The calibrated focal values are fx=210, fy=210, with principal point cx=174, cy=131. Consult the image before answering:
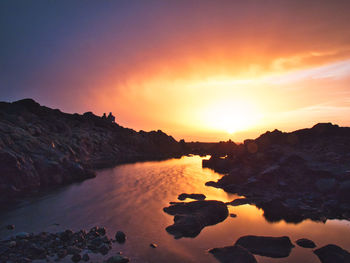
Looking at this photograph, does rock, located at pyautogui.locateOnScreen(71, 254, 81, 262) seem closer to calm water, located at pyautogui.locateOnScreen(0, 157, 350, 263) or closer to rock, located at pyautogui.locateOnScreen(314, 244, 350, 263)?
calm water, located at pyautogui.locateOnScreen(0, 157, 350, 263)

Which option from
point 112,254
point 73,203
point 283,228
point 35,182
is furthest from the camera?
point 35,182

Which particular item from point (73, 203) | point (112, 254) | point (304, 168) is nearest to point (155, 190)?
point (73, 203)

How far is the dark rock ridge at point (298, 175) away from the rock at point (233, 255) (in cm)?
1166

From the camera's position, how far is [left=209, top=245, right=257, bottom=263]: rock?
15.8 meters

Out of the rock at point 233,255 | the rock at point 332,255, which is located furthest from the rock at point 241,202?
the rock at point 233,255

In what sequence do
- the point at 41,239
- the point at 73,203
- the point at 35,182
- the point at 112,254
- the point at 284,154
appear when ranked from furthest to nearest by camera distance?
1. the point at 284,154
2. the point at 35,182
3. the point at 73,203
4. the point at 41,239
5. the point at 112,254

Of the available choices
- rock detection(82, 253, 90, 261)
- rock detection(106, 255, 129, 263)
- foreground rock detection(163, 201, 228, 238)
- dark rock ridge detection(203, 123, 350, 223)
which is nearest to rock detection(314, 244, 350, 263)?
dark rock ridge detection(203, 123, 350, 223)

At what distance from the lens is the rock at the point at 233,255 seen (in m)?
15.8

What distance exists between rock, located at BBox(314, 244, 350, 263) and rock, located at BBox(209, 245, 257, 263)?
603 centimetres

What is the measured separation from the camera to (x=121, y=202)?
1305 inches

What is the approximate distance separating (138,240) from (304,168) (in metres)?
32.8

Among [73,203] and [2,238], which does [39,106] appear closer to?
[73,203]

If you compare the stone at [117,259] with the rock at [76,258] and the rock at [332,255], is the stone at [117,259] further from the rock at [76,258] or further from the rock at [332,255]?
the rock at [332,255]

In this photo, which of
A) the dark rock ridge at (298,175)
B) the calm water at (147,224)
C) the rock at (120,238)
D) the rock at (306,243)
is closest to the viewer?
the calm water at (147,224)
